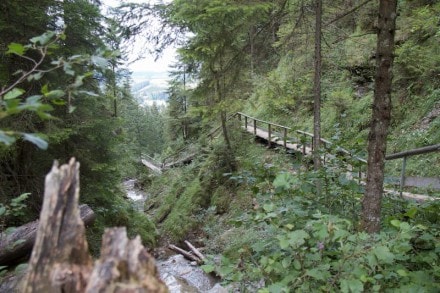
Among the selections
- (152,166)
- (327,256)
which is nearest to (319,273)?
(327,256)

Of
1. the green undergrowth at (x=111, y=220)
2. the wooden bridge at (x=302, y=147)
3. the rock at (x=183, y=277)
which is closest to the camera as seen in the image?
the wooden bridge at (x=302, y=147)

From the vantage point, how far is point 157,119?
183 feet

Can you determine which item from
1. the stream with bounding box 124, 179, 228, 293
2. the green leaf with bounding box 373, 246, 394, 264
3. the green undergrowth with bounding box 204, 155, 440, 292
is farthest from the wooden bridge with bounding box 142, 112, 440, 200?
the stream with bounding box 124, 179, 228, 293

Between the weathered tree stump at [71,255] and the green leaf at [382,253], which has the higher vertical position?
the weathered tree stump at [71,255]

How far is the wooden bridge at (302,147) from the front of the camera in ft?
12.7

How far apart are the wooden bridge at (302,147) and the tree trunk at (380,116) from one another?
0.24 metres

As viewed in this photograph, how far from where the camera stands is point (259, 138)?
14336 millimetres

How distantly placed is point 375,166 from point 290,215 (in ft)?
4.00

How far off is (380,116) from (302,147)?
22.4 ft

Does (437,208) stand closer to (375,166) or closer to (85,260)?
(375,166)

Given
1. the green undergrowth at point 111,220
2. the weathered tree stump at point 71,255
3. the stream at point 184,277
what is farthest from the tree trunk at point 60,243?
the stream at point 184,277

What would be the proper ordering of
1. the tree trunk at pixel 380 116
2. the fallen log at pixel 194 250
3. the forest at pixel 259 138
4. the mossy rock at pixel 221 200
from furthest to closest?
1. the mossy rock at pixel 221 200
2. the fallen log at pixel 194 250
3. the tree trunk at pixel 380 116
4. the forest at pixel 259 138

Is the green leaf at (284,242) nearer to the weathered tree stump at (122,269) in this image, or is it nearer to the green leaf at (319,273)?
the green leaf at (319,273)

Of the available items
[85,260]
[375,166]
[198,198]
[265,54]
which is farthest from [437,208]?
[198,198]
